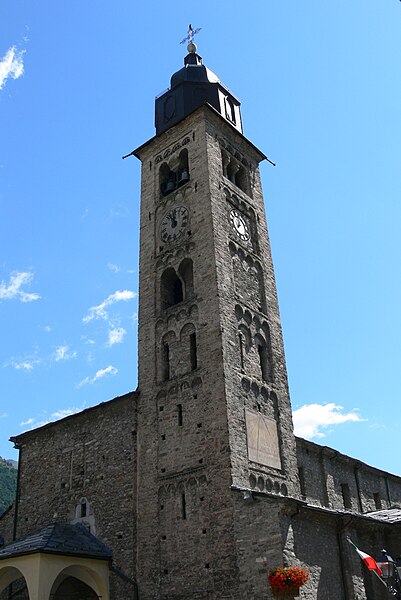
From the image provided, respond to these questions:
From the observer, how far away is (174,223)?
23703 millimetres

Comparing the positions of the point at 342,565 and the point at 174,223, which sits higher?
the point at 174,223

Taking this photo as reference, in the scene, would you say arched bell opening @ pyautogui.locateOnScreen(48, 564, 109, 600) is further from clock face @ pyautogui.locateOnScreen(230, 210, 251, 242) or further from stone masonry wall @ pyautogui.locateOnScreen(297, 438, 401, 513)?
clock face @ pyautogui.locateOnScreen(230, 210, 251, 242)

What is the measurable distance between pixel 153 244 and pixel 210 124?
5.79 metres

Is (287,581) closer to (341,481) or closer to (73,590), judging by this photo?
(73,590)

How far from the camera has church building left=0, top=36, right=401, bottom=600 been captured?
16547 mm

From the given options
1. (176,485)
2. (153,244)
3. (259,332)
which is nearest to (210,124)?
(153,244)

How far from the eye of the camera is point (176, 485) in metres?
18.2

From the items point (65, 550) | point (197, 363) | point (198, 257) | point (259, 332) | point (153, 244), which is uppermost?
point (153, 244)

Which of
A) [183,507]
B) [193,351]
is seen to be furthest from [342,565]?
[193,351]

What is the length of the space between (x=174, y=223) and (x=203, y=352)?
6.39 m

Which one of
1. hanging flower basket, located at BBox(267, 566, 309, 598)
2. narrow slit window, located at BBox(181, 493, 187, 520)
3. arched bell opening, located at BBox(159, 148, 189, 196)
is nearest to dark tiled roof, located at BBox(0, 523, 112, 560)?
narrow slit window, located at BBox(181, 493, 187, 520)

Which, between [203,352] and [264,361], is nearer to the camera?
[203,352]

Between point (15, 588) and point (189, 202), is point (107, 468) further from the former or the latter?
point (189, 202)

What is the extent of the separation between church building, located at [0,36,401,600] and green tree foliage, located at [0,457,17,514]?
46.7 meters
